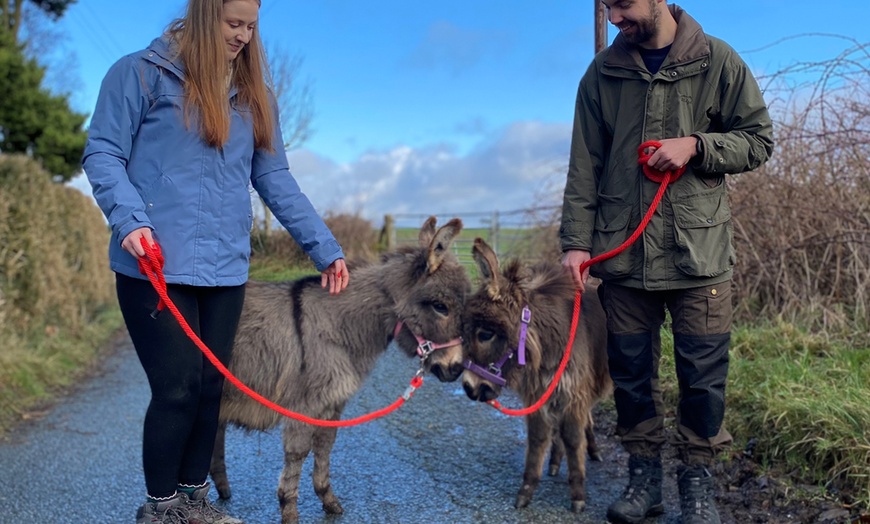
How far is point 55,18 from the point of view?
26281 mm

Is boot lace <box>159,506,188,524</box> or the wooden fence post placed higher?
the wooden fence post

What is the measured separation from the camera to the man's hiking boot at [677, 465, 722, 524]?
3859mm

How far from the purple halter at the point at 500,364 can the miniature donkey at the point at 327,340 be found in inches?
7.6

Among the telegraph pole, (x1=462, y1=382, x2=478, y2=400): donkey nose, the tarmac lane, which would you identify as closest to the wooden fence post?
the tarmac lane

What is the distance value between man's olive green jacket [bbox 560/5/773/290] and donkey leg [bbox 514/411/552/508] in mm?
1156

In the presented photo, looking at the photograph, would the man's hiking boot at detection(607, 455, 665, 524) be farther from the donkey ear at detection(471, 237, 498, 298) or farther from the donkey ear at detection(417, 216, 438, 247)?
the donkey ear at detection(417, 216, 438, 247)

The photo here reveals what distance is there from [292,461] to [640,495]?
2.04 m

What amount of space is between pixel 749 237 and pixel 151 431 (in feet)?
20.2

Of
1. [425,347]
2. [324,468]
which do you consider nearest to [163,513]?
[324,468]

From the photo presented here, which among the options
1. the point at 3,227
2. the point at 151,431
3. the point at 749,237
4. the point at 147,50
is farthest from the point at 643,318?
the point at 3,227

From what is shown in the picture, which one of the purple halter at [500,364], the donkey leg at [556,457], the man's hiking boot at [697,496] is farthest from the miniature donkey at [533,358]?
the man's hiking boot at [697,496]

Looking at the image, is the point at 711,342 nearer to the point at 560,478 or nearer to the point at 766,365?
the point at 560,478

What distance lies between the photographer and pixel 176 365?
331 centimetres

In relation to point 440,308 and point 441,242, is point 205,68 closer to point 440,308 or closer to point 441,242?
point 441,242
